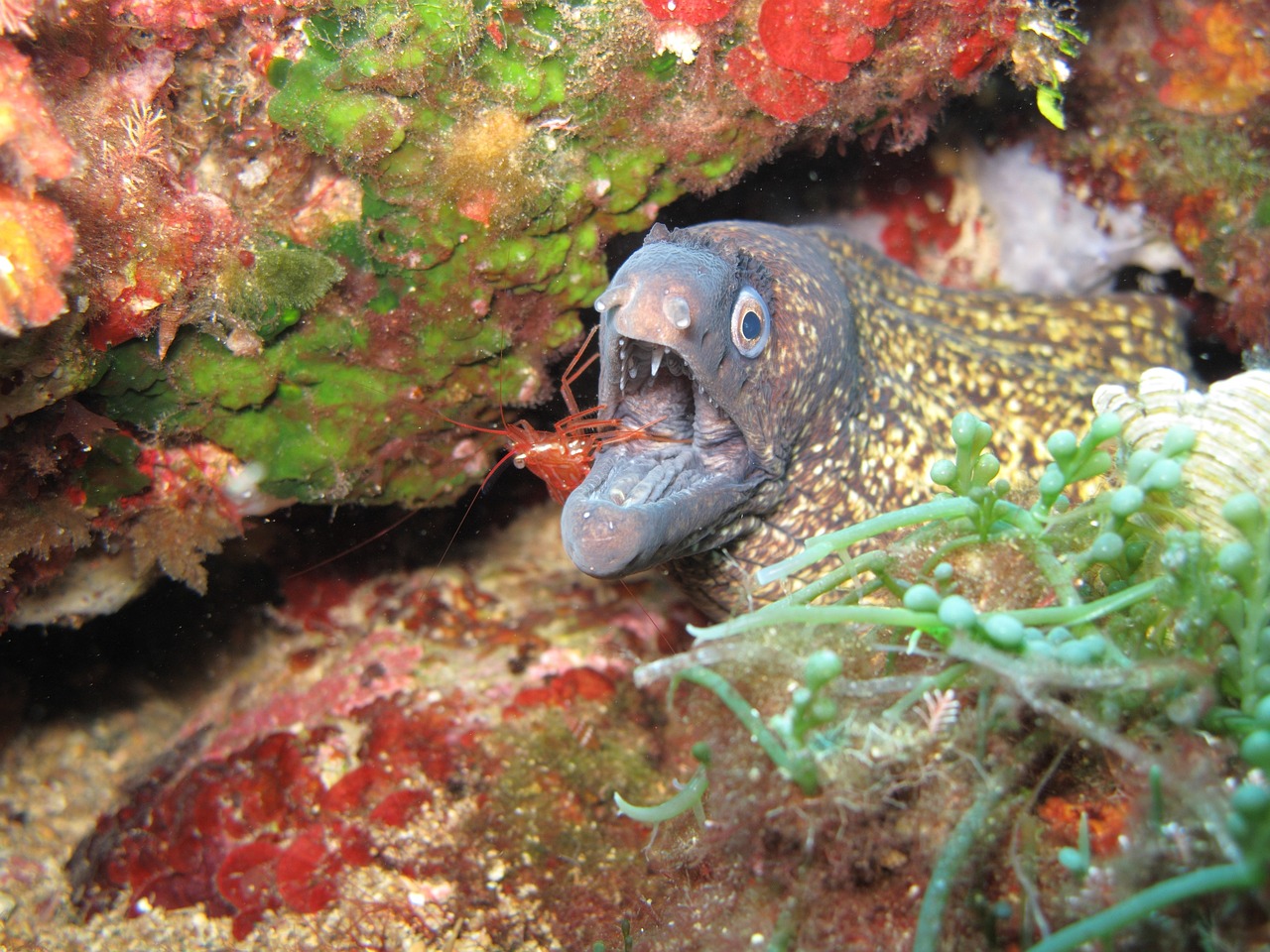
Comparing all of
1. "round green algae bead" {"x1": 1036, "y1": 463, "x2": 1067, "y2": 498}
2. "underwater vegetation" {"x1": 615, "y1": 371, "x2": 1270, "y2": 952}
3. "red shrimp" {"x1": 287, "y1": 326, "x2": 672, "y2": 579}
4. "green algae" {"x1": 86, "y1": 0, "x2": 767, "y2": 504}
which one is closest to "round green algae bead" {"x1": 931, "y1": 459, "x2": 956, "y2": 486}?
"underwater vegetation" {"x1": 615, "y1": 371, "x2": 1270, "y2": 952}

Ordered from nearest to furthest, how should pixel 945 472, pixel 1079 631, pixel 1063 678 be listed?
pixel 1063 678 → pixel 1079 631 → pixel 945 472

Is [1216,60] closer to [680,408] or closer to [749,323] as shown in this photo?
[749,323]

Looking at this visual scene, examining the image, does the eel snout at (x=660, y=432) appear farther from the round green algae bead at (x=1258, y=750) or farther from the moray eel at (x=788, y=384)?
the round green algae bead at (x=1258, y=750)

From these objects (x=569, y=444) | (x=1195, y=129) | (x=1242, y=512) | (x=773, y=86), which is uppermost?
(x=773, y=86)

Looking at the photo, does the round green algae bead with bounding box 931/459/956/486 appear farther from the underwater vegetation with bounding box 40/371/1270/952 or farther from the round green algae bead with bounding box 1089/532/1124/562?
the round green algae bead with bounding box 1089/532/1124/562

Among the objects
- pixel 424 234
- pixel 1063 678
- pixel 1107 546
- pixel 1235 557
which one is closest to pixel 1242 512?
pixel 1235 557

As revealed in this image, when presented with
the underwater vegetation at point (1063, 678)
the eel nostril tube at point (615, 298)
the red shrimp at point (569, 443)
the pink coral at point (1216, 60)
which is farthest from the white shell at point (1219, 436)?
the pink coral at point (1216, 60)
